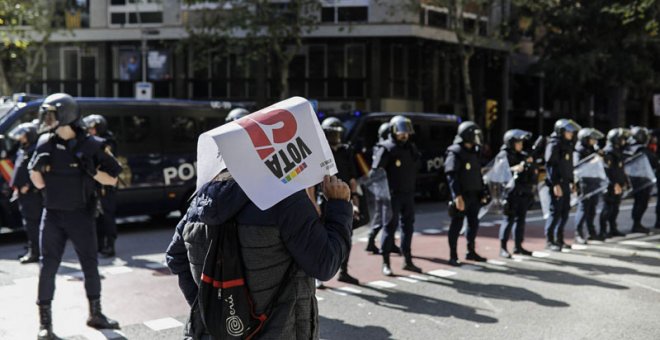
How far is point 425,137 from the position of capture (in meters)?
17.7

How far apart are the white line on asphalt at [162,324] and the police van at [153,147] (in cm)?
545

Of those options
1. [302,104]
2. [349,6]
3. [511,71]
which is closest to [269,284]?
[302,104]

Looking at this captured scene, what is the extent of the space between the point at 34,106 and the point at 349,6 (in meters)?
18.9

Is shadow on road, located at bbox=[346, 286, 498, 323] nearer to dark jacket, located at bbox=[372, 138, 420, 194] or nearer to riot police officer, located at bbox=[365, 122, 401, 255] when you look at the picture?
riot police officer, located at bbox=[365, 122, 401, 255]

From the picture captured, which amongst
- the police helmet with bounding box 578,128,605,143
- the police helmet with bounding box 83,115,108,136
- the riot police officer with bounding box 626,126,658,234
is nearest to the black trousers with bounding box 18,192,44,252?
the police helmet with bounding box 83,115,108,136

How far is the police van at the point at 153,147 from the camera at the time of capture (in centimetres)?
1167

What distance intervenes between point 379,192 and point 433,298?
1.65m

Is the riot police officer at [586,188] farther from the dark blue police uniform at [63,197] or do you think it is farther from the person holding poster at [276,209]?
the person holding poster at [276,209]

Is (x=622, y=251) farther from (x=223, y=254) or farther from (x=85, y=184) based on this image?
(x=223, y=254)

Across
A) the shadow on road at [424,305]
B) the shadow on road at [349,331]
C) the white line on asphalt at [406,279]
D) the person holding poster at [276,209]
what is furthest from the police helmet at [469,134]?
the person holding poster at [276,209]

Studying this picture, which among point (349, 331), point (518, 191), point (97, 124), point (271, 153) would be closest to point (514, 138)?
point (518, 191)

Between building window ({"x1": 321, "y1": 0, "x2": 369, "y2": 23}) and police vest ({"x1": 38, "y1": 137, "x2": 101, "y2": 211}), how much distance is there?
23465mm

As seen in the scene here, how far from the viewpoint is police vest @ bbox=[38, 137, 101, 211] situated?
5.41 meters

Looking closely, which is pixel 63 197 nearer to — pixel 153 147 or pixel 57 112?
pixel 57 112
